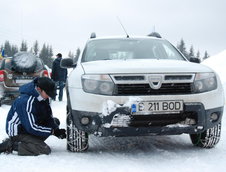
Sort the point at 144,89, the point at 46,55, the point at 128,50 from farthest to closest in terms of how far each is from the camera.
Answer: the point at 46,55 < the point at 128,50 < the point at 144,89

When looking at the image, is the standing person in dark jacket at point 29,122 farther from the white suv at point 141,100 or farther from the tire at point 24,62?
the tire at point 24,62

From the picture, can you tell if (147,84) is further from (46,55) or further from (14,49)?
(14,49)

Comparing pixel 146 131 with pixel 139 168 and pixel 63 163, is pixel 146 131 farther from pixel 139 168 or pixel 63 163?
pixel 63 163

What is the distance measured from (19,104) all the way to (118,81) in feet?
3.86

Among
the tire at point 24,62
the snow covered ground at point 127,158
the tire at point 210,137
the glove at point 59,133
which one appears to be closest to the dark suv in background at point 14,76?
the tire at point 24,62

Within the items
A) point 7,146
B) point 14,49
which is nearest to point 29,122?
point 7,146

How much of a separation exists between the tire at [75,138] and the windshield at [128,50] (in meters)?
1.18

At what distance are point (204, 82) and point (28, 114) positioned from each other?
2.01 metres

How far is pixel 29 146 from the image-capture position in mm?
4133

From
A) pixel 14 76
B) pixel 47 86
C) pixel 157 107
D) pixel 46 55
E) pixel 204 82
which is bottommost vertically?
pixel 46 55

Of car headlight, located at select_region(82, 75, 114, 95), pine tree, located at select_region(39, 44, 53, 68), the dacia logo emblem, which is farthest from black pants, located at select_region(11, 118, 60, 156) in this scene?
pine tree, located at select_region(39, 44, 53, 68)

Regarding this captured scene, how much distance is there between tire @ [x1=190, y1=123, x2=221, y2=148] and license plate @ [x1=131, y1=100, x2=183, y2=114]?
0.72 meters

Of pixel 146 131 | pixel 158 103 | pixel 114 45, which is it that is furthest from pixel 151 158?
pixel 114 45

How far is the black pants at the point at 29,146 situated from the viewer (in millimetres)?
4141
